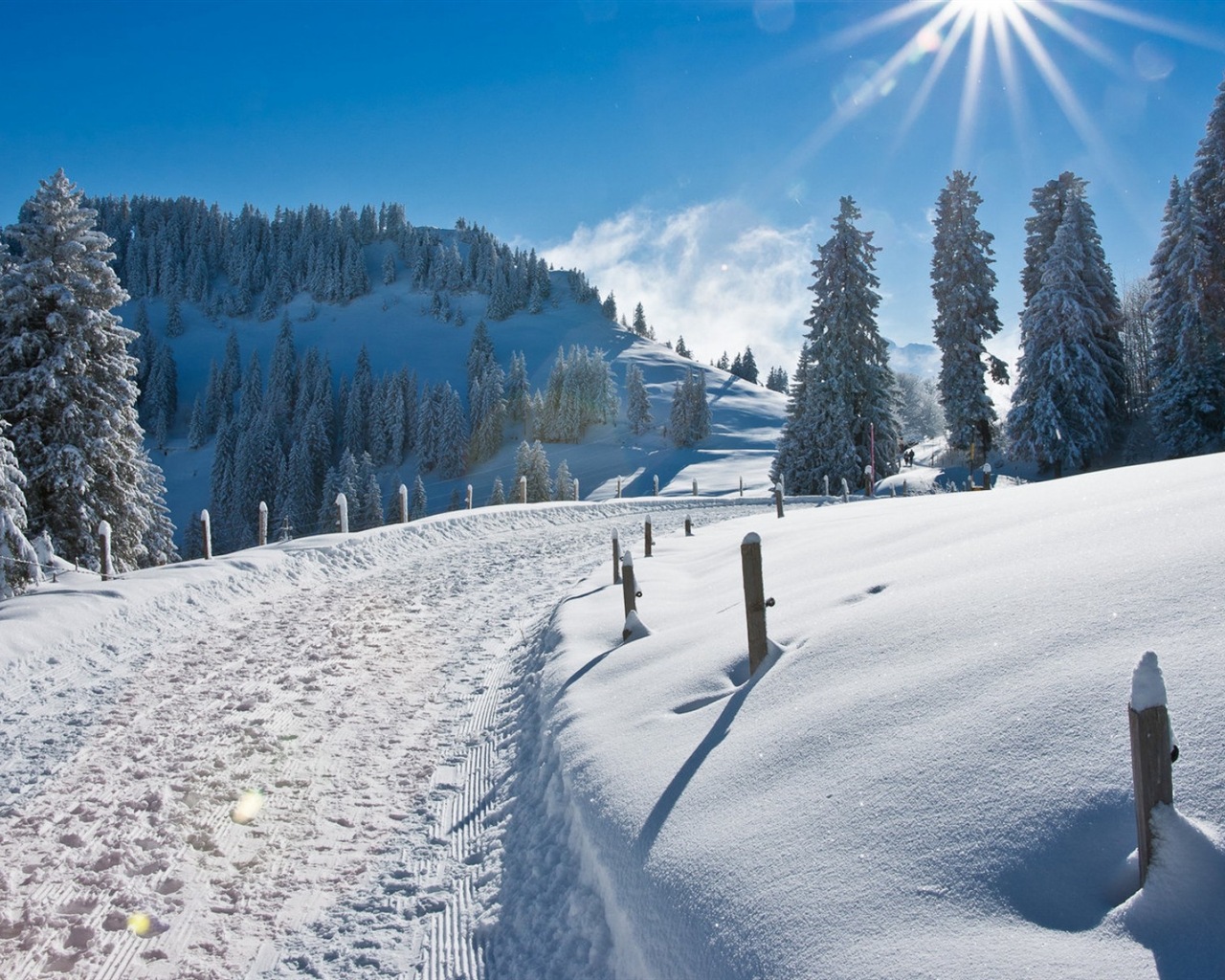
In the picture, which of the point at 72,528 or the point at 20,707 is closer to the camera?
the point at 20,707

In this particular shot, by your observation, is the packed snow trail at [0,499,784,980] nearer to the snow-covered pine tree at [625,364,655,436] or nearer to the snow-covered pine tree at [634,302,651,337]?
the snow-covered pine tree at [625,364,655,436]

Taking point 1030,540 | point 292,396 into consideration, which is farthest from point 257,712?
point 292,396

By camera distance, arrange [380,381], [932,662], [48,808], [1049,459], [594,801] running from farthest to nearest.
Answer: [380,381], [1049,459], [48,808], [594,801], [932,662]

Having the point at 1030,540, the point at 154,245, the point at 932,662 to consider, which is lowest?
the point at 932,662

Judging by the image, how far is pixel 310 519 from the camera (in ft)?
261

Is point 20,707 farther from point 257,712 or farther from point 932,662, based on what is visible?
point 932,662

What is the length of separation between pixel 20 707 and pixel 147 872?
12.3 ft

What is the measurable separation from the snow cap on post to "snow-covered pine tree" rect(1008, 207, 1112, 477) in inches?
1393

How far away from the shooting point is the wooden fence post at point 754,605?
4.99 metres

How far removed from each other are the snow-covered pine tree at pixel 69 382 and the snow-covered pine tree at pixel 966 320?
3739 centimetres

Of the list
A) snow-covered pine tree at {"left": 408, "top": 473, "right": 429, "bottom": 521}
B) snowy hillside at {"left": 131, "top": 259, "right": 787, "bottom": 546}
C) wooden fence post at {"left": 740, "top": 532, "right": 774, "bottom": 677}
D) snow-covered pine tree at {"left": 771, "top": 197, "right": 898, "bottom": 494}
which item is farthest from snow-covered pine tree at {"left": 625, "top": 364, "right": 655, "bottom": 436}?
wooden fence post at {"left": 740, "top": 532, "right": 774, "bottom": 677}

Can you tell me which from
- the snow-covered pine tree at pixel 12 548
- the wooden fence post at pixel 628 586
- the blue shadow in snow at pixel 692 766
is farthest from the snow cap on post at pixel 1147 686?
the snow-covered pine tree at pixel 12 548

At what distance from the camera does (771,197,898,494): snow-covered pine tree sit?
118 feet

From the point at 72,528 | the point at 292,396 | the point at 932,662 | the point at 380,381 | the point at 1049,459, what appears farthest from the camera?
the point at 292,396
